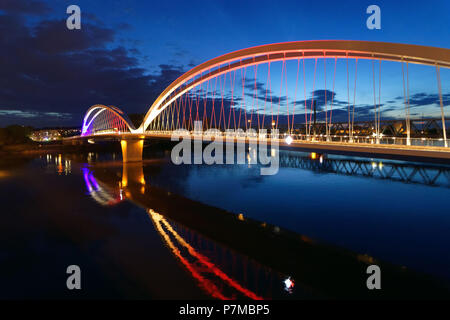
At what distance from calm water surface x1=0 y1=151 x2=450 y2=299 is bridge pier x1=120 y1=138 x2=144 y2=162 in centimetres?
1769

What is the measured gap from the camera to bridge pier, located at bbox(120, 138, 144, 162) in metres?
38.2

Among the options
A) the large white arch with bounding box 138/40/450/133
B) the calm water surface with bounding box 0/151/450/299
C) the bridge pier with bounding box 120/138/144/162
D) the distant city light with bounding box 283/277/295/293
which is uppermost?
the large white arch with bounding box 138/40/450/133

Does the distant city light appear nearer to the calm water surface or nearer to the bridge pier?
the calm water surface

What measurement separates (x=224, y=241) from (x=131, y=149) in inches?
1275

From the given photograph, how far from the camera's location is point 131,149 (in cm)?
3878

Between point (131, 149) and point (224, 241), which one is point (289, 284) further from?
point (131, 149)

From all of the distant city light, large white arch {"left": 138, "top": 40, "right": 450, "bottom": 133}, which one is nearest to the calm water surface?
the distant city light

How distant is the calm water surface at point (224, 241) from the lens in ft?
23.1

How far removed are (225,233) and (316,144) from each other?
19.4 ft

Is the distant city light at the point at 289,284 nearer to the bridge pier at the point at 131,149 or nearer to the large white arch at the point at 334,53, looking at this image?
the large white arch at the point at 334,53

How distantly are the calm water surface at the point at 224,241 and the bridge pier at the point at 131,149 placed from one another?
17.7m
